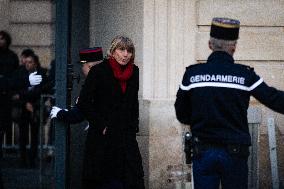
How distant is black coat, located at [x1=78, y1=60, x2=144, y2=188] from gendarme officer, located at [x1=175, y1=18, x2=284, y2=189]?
134cm

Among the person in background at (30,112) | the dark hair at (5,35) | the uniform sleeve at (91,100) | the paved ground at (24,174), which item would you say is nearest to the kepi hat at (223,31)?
the uniform sleeve at (91,100)

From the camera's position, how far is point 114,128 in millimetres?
6840

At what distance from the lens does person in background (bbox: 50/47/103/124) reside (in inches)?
280

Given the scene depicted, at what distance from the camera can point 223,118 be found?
5488mm

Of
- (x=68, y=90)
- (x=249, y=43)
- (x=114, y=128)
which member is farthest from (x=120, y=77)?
(x=249, y=43)

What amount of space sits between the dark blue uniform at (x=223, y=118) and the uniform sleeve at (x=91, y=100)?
1.41 meters

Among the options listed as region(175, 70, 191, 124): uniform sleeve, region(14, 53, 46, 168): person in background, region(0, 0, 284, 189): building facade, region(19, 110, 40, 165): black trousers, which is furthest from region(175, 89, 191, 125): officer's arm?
region(19, 110, 40, 165): black trousers

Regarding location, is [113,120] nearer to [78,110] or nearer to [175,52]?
[78,110]

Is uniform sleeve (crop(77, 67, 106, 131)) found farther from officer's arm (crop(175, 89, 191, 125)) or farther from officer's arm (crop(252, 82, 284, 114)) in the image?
officer's arm (crop(252, 82, 284, 114))

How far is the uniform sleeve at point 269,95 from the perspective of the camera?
17.7ft

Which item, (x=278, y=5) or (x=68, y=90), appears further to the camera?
(x=278, y=5)

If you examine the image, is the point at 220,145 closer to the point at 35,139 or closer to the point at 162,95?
the point at 162,95

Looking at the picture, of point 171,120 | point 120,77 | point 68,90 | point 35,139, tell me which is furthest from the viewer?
point 35,139

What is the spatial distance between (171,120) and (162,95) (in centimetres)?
30
